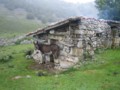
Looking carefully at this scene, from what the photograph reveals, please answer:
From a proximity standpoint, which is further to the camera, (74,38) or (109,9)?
(109,9)

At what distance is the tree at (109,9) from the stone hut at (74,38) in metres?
13.0

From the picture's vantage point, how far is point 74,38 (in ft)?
61.5

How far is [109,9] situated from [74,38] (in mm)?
18283

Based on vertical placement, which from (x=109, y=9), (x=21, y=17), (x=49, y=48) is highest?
(x=21, y=17)

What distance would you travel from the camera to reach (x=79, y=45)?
1855 centimetres

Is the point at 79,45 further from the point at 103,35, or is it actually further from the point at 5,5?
the point at 5,5

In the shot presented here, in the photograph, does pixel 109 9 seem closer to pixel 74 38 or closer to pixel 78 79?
pixel 74 38

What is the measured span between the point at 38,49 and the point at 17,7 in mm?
94809

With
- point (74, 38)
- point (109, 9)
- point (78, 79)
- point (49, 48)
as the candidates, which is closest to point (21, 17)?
point (109, 9)

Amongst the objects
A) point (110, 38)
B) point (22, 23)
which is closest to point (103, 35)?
point (110, 38)

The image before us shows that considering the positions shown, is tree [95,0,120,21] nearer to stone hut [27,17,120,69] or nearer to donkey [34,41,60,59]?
stone hut [27,17,120,69]

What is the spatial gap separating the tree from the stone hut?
510 inches

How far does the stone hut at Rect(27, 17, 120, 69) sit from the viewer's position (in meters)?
18.5

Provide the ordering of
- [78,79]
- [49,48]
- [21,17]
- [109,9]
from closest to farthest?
[78,79]
[49,48]
[109,9]
[21,17]
